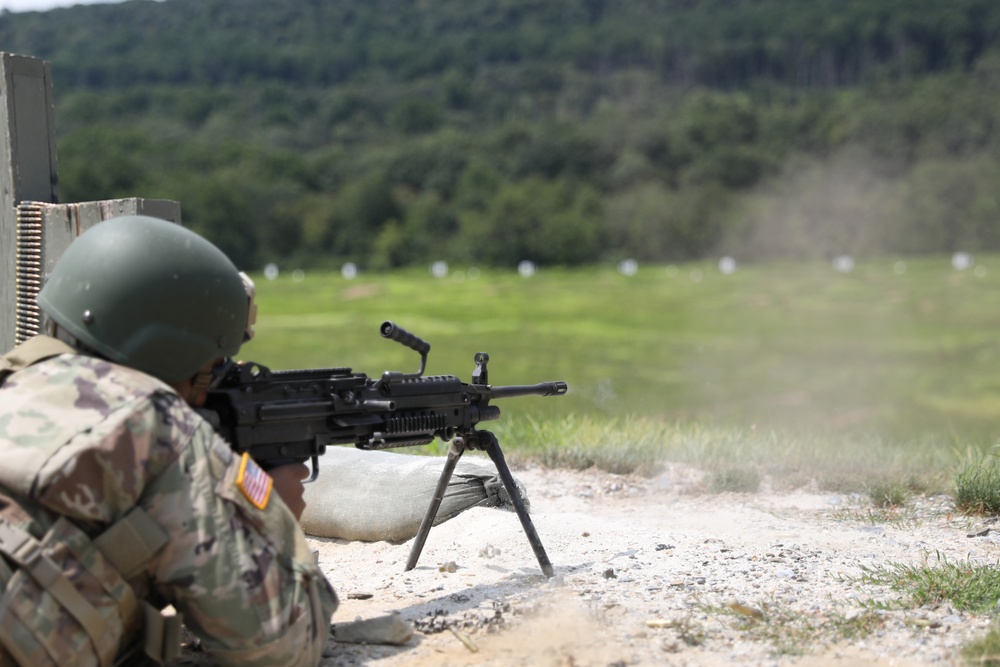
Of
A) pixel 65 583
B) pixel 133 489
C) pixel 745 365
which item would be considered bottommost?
Answer: pixel 745 365

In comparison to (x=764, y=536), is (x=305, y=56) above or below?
above

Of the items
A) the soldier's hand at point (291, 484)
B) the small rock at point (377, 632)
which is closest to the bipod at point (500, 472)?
the small rock at point (377, 632)

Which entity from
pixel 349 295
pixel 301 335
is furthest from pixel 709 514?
pixel 349 295

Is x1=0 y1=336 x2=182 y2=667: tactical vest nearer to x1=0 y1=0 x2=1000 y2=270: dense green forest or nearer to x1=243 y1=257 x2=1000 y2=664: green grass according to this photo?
x1=243 y1=257 x2=1000 y2=664: green grass

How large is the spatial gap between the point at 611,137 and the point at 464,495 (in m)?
79.9

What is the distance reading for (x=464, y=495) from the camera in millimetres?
5793

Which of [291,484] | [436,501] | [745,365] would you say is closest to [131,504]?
[291,484]

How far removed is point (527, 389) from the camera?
16.0 feet

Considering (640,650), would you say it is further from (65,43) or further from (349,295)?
(65,43)

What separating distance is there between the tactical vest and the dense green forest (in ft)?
152

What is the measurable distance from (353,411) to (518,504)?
91 cm

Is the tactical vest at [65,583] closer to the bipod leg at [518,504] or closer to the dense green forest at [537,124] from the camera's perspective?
the bipod leg at [518,504]

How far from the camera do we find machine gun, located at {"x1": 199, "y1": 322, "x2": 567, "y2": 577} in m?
3.77

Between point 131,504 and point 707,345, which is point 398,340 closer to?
point 131,504
